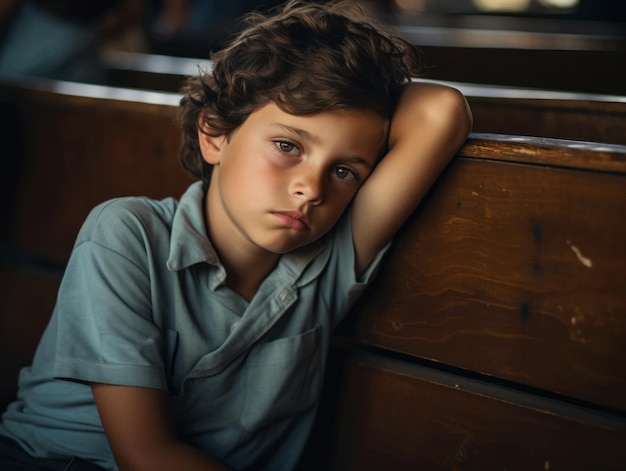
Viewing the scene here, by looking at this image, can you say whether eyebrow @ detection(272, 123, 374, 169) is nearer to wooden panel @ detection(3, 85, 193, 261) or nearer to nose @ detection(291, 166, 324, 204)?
nose @ detection(291, 166, 324, 204)

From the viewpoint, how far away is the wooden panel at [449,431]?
118 centimetres

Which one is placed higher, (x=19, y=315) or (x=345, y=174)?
(x=345, y=174)

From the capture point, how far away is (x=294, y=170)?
3.83 feet

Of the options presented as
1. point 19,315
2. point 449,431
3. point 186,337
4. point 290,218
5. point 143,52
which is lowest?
point 19,315

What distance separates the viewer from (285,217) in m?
1.17

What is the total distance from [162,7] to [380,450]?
574 centimetres

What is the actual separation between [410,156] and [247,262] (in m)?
0.34

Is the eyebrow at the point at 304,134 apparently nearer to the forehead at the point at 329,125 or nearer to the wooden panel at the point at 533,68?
the forehead at the point at 329,125

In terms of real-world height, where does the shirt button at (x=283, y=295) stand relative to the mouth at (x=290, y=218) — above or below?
below

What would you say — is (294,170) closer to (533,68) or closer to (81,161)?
(81,161)

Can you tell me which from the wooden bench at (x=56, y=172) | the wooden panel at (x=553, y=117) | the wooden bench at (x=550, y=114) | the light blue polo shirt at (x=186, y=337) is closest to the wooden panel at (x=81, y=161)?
the wooden bench at (x=56, y=172)

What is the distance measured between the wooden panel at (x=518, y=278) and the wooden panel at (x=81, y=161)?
60 centimetres

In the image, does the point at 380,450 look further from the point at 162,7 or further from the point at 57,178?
the point at 162,7

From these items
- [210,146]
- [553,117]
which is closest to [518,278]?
[210,146]
